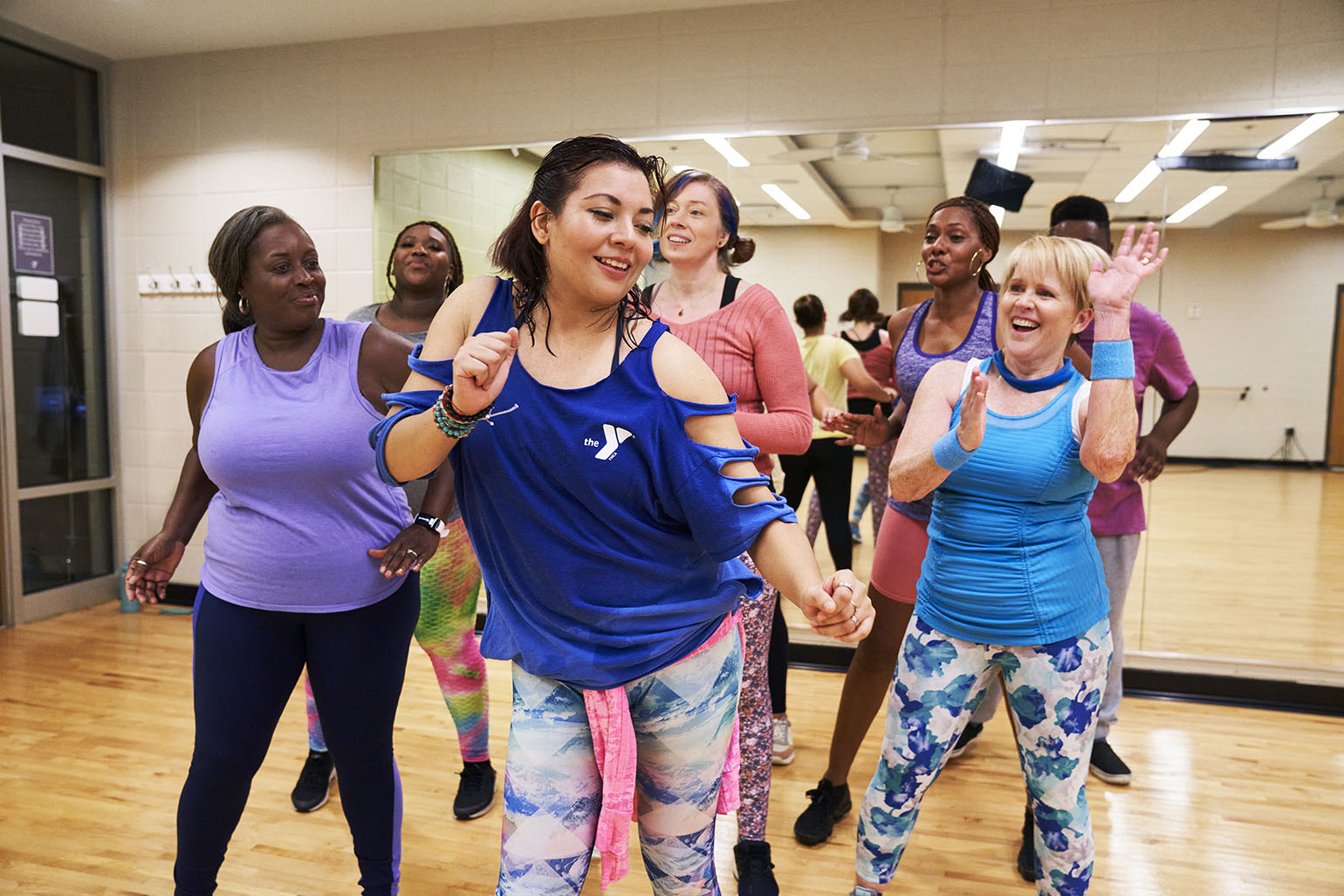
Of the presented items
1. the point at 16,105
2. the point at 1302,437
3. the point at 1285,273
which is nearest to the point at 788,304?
the point at 1285,273

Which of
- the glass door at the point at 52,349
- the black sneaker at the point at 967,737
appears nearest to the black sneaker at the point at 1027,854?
the black sneaker at the point at 967,737

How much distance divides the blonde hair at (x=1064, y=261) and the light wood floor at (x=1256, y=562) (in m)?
2.32

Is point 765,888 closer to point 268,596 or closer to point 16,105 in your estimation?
point 268,596

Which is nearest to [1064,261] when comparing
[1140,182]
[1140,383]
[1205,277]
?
[1140,383]

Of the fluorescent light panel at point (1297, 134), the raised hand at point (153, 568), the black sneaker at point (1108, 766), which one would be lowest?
the black sneaker at point (1108, 766)

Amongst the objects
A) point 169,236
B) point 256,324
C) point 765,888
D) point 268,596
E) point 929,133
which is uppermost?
point 929,133

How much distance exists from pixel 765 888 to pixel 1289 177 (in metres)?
3.46

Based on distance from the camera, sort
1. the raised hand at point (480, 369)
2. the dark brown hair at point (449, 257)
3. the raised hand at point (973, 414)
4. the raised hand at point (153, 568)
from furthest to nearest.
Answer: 1. the dark brown hair at point (449, 257)
2. the raised hand at point (153, 568)
3. the raised hand at point (973, 414)
4. the raised hand at point (480, 369)

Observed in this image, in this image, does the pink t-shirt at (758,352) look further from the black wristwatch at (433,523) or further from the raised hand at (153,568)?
the raised hand at (153,568)

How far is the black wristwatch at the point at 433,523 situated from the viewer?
1.87 meters

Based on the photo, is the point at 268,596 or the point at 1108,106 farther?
the point at 1108,106

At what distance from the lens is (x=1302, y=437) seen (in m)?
3.93

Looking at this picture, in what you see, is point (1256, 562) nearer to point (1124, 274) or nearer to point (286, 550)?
point (1124, 274)

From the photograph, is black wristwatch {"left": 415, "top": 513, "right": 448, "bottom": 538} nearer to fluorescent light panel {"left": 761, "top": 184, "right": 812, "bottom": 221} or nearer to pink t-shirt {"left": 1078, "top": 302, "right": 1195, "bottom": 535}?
pink t-shirt {"left": 1078, "top": 302, "right": 1195, "bottom": 535}
